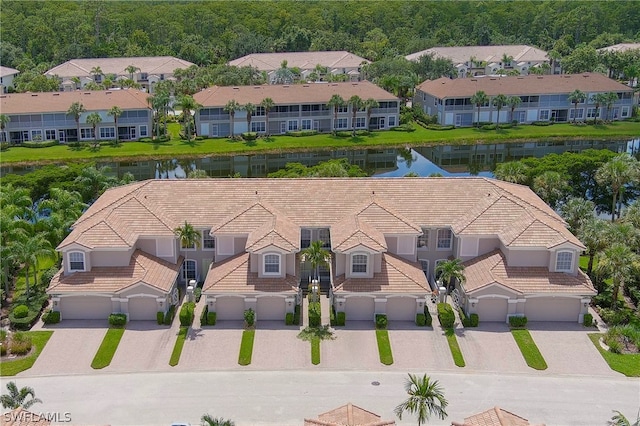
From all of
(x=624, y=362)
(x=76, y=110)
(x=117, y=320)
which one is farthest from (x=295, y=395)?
(x=76, y=110)

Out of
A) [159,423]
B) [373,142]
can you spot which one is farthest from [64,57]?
[159,423]

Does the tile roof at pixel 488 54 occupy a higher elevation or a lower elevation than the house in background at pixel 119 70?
higher

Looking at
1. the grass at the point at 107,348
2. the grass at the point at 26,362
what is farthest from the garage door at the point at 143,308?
the grass at the point at 26,362

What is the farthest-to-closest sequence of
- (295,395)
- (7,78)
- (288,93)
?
1. (7,78)
2. (288,93)
3. (295,395)

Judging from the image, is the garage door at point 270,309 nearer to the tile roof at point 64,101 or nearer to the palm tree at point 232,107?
the palm tree at point 232,107

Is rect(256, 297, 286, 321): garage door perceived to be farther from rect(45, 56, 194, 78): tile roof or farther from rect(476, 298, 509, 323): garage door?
rect(45, 56, 194, 78): tile roof

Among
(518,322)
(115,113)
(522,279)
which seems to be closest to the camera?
(518,322)

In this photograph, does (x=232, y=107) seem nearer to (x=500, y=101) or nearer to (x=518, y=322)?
(x=500, y=101)
